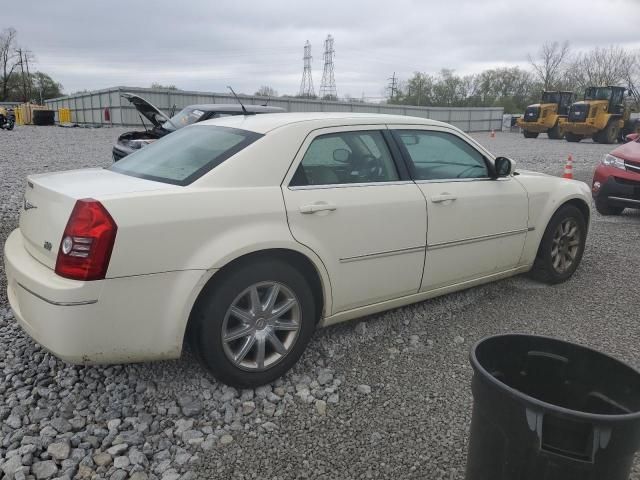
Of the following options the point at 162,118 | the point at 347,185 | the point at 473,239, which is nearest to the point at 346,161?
the point at 347,185

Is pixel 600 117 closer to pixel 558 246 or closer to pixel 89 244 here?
pixel 558 246

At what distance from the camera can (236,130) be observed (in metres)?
3.29

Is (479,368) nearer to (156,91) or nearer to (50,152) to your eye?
(50,152)

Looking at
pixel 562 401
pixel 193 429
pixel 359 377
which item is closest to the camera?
pixel 562 401

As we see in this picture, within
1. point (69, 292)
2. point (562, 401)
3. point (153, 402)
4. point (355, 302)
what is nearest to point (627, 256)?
point (355, 302)

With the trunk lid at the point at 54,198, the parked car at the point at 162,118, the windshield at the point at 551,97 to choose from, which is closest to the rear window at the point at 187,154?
the trunk lid at the point at 54,198

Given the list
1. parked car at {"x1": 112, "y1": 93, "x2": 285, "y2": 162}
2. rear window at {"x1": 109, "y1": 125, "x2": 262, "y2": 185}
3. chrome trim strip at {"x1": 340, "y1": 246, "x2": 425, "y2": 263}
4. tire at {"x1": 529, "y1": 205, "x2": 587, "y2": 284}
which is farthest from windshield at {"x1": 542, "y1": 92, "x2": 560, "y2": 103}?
rear window at {"x1": 109, "y1": 125, "x2": 262, "y2": 185}

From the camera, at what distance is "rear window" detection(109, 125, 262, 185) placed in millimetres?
2963

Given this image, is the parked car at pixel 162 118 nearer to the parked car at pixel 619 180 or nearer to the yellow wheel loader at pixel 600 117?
the parked car at pixel 619 180

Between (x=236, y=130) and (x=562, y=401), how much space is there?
7.56 feet

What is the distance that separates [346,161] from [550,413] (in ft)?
7.03

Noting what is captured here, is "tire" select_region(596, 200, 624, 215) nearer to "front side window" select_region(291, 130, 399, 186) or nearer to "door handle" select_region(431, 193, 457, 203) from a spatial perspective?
"door handle" select_region(431, 193, 457, 203)

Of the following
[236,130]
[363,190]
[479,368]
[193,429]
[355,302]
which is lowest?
[193,429]

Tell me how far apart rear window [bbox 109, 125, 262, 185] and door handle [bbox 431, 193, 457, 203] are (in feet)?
4.28
